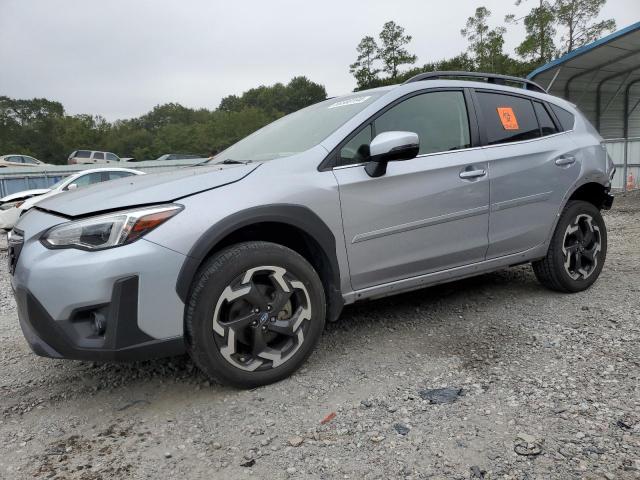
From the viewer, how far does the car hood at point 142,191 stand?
7.46 ft

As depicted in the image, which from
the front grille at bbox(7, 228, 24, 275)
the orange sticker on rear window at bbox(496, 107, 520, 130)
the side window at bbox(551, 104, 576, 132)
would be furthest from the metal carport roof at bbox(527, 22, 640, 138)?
the front grille at bbox(7, 228, 24, 275)

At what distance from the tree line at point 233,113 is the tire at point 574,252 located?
1259 inches

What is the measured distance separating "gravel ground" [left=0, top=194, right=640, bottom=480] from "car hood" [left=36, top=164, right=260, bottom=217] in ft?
3.39

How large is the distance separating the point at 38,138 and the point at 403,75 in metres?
47.4

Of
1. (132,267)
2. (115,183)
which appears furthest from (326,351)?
(115,183)

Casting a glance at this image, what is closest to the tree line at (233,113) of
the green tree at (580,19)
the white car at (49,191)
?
the green tree at (580,19)

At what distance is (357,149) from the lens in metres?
2.86

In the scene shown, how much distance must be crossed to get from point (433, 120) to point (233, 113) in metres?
77.0

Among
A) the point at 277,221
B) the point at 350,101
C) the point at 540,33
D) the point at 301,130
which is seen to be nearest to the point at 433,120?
the point at 350,101

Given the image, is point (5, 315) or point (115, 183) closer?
point (115, 183)

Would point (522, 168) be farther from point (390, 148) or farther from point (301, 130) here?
point (301, 130)

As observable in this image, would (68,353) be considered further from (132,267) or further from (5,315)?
(5,315)

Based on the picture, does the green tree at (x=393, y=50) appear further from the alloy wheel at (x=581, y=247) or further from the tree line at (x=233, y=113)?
the alloy wheel at (x=581, y=247)

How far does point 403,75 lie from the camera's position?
51.8m
